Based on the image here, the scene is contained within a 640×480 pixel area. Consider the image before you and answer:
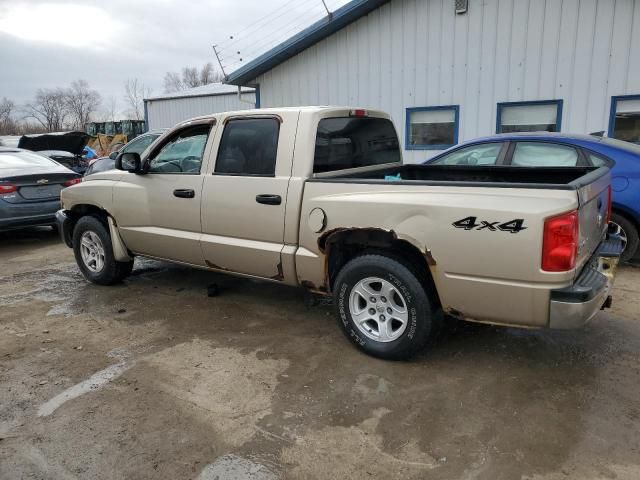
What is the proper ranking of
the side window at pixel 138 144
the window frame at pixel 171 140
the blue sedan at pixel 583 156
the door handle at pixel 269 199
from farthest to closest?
1. the side window at pixel 138 144
2. the blue sedan at pixel 583 156
3. the window frame at pixel 171 140
4. the door handle at pixel 269 199

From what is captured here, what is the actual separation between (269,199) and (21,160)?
6.80 meters

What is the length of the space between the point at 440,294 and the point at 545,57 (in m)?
7.43

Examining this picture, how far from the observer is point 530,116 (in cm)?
938

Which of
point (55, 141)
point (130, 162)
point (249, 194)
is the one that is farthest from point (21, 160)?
point (249, 194)

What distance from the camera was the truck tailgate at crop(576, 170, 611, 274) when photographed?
304cm

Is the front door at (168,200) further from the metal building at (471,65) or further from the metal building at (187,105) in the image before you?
the metal building at (187,105)

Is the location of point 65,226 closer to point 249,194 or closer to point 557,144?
point 249,194

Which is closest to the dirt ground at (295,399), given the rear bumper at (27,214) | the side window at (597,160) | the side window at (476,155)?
the side window at (597,160)

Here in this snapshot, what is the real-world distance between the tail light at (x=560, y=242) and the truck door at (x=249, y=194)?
1.98 m

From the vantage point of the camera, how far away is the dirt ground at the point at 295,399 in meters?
2.64

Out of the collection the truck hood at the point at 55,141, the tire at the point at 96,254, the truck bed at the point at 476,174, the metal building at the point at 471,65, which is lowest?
the tire at the point at 96,254

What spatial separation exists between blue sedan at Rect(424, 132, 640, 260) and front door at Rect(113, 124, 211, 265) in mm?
3159

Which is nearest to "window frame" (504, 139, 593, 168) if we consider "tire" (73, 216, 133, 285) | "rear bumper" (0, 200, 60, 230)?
"tire" (73, 216, 133, 285)

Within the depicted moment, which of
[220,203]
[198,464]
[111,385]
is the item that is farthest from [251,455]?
[220,203]
